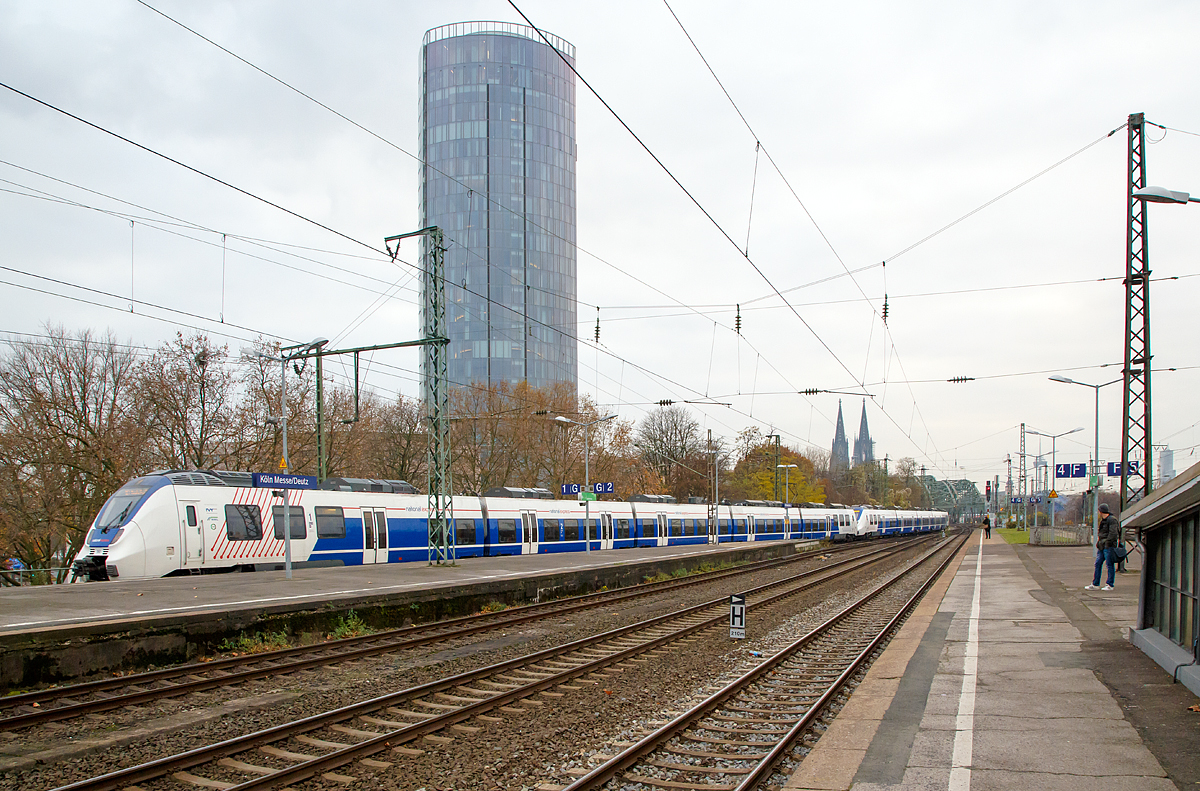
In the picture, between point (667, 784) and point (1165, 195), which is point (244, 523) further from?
point (1165, 195)

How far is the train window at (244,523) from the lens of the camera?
21188 millimetres

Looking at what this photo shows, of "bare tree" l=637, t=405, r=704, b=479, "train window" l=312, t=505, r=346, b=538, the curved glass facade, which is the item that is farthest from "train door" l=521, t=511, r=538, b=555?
the curved glass facade

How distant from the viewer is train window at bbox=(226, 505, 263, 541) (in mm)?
21188

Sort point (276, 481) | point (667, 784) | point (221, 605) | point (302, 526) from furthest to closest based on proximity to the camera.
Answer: point (302, 526), point (276, 481), point (221, 605), point (667, 784)

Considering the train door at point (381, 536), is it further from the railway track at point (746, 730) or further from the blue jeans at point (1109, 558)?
the blue jeans at point (1109, 558)

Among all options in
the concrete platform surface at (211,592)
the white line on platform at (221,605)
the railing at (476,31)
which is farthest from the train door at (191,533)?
the railing at (476,31)

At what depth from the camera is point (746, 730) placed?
311 inches

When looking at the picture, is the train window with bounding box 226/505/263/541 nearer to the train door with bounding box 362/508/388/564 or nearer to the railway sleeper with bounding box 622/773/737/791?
the train door with bounding box 362/508/388/564

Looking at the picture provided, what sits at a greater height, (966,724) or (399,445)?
(399,445)

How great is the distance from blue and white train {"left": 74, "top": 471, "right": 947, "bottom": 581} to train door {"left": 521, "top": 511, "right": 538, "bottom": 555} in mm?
41

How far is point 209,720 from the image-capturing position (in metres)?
8.29

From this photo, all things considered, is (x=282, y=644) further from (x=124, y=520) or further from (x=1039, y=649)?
(x=1039, y=649)

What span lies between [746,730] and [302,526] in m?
18.4

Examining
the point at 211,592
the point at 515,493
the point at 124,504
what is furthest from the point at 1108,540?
the point at 515,493
